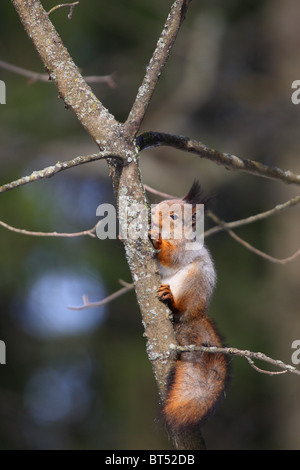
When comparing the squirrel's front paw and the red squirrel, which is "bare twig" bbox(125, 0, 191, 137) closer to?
the red squirrel

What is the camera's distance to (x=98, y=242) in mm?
6207

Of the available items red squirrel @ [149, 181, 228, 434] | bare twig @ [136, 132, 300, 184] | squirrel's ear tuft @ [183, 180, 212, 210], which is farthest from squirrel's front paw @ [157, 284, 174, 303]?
squirrel's ear tuft @ [183, 180, 212, 210]

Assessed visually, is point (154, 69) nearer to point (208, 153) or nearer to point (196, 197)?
point (208, 153)

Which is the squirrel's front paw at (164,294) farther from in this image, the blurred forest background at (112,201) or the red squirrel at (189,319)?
the blurred forest background at (112,201)

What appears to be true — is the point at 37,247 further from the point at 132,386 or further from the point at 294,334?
the point at 294,334

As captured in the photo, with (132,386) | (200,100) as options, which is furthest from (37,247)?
(200,100)

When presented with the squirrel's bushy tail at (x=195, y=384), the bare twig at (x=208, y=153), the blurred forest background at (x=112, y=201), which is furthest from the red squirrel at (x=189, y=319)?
the blurred forest background at (x=112, y=201)

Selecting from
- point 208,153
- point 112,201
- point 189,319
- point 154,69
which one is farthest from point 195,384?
point 112,201

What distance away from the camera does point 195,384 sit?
2211 mm

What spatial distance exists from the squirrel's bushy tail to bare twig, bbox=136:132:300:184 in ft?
2.12

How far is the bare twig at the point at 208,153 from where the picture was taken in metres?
2.13

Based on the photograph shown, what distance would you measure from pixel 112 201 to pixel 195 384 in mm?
4039

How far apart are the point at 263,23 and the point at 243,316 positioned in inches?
118

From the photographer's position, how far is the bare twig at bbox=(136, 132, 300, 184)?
7.00ft
